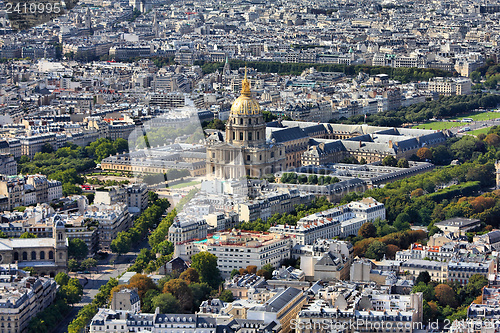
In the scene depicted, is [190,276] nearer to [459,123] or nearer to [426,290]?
[426,290]

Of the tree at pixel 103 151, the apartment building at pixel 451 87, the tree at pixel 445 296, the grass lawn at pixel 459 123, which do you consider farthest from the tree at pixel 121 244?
the apartment building at pixel 451 87

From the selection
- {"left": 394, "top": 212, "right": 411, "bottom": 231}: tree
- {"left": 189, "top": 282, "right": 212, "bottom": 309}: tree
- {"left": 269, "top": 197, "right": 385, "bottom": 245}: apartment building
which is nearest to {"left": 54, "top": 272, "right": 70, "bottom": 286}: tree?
{"left": 189, "top": 282, "right": 212, "bottom": 309}: tree

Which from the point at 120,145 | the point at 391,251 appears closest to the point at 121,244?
the point at 391,251

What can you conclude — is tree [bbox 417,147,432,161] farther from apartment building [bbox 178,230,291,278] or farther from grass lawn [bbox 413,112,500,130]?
apartment building [bbox 178,230,291,278]

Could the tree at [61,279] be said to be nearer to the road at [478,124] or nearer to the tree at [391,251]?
the tree at [391,251]

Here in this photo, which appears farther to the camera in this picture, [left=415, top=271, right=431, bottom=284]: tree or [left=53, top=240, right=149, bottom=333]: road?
[left=415, top=271, right=431, bottom=284]: tree

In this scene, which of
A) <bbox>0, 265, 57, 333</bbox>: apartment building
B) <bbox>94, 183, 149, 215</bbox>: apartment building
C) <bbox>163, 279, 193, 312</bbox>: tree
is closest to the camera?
<bbox>0, 265, 57, 333</bbox>: apartment building
